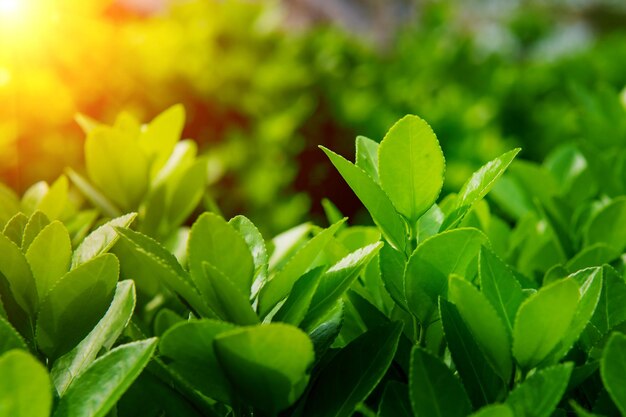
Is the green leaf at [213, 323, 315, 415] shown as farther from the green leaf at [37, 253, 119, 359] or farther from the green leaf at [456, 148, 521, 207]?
the green leaf at [456, 148, 521, 207]

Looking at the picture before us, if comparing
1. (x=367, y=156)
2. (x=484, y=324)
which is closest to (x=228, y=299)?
(x=484, y=324)

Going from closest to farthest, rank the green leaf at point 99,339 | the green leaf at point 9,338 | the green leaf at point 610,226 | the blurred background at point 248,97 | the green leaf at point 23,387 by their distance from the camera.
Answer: the green leaf at point 23,387 < the green leaf at point 9,338 < the green leaf at point 99,339 < the green leaf at point 610,226 < the blurred background at point 248,97

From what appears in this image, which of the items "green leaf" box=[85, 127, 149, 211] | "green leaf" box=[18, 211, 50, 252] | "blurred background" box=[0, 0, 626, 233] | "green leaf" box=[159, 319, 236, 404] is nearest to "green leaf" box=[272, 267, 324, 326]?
"green leaf" box=[159, 319, 236, 404]

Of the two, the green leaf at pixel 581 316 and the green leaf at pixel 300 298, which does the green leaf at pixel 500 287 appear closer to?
the green leaf at pixel 581 316

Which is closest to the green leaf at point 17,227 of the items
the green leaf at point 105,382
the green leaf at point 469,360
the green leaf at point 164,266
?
the green leaf at point 164,266

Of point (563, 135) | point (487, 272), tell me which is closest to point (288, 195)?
point (563, 135)

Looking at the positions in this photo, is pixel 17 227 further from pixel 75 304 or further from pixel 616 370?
pixel 616 370
